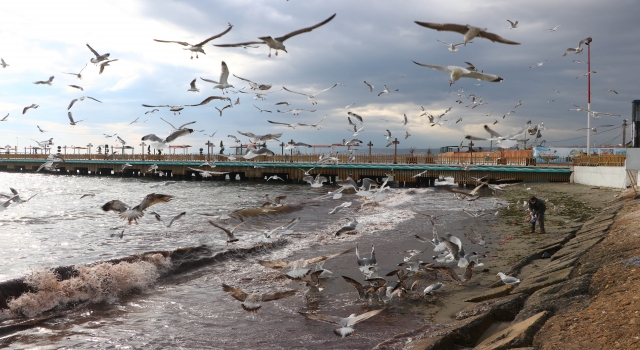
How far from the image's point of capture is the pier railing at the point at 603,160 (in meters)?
25.7

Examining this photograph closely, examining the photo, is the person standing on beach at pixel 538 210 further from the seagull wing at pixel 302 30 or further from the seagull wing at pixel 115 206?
the seagull wing at pixel 115 206

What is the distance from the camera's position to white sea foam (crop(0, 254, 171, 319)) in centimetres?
896

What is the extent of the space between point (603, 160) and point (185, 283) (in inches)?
1113

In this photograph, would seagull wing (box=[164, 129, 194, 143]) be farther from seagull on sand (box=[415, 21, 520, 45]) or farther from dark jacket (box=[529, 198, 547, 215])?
dark jacket (box=[529, 198, 547, 215])

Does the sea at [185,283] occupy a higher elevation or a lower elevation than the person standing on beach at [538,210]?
lower

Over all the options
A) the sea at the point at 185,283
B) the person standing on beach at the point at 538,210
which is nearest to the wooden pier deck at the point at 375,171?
the person standing on beach at the point at 538,210

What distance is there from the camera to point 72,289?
9688mm

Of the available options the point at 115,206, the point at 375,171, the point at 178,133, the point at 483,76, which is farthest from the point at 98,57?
the point at 375,171

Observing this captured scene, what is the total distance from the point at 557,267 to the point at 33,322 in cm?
964

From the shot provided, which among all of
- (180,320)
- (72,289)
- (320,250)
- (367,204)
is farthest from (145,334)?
(367,204)

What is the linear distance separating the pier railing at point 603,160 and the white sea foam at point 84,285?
81.6 ft

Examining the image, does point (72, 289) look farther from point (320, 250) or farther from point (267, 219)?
point (267, 219)

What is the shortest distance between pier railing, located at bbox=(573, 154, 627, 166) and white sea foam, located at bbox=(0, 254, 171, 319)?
2488 centimetres

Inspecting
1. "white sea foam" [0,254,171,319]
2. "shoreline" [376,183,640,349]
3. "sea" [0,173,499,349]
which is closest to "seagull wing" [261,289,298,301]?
"sea" [0,173,499,349]
